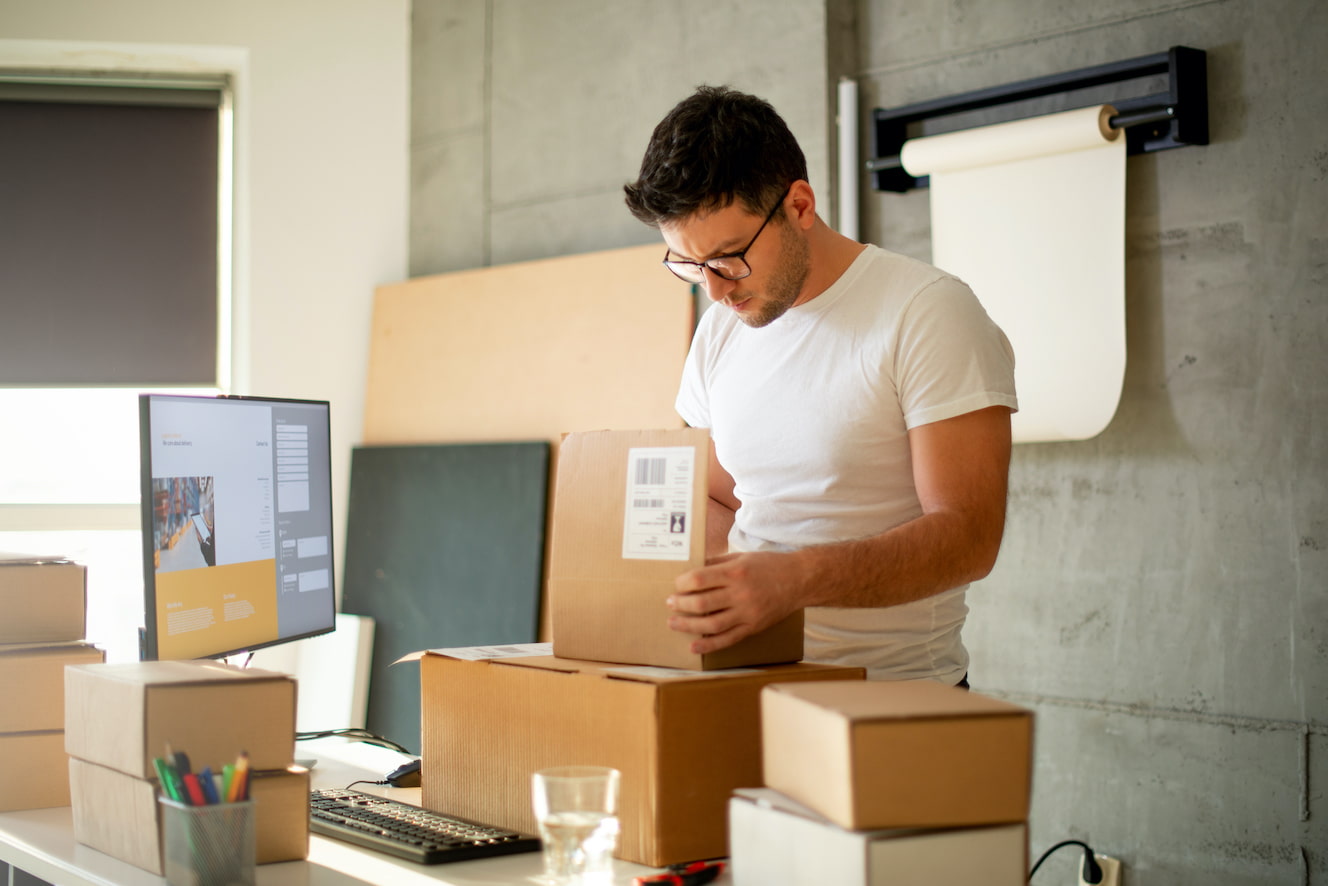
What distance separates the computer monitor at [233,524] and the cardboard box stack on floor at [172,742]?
25cm

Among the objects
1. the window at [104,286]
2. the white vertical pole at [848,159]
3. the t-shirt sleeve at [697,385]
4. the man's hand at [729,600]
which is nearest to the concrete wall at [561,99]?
the white vertical pole at [848,159]

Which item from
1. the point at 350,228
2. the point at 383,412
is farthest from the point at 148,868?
the point at 350,228

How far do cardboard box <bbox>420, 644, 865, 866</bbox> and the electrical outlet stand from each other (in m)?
1.51

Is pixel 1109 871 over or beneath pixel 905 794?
beneath

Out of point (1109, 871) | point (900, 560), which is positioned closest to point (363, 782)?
point (900, 560)

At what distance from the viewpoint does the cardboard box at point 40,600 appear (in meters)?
1.76

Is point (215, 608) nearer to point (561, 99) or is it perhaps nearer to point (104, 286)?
point (561, 99)

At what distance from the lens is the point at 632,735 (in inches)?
50.8

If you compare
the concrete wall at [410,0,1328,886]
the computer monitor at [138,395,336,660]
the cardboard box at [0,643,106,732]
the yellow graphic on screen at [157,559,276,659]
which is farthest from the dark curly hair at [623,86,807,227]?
the concrete wall at [410,0,1328,886]

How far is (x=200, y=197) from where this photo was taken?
4.05 metres

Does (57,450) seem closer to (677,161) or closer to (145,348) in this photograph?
(145,348)

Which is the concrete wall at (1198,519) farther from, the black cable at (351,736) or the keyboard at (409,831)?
the keyboard at (409,831)

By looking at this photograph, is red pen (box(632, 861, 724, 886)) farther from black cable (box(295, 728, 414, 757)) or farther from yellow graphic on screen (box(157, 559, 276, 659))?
black cable (box(295, 728, 414, 757))

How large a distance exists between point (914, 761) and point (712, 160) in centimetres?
87
